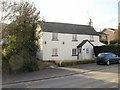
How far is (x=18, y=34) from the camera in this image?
3244cm

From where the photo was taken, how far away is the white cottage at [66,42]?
44591 millimetres

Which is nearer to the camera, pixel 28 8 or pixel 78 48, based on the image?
pixel 28 8

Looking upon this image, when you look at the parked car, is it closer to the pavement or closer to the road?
the pavement

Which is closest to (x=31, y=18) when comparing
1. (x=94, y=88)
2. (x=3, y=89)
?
(x=3, y=89)

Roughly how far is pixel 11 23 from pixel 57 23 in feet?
59.8

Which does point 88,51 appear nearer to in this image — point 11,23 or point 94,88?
point 11,23

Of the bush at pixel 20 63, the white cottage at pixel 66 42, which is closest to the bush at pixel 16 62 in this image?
the bush at pixel 20 63

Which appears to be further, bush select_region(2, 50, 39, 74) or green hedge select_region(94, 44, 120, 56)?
green hedge select_region(94, 44, 120, 56)

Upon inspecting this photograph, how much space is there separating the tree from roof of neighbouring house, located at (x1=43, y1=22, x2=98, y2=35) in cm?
1076

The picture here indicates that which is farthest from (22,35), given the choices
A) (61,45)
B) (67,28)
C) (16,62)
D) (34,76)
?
(67,28)

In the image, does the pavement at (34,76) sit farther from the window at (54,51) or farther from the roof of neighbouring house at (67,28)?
the roof of neighbouring house at (67,28)

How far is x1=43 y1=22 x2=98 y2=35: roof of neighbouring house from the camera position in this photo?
45844 mm

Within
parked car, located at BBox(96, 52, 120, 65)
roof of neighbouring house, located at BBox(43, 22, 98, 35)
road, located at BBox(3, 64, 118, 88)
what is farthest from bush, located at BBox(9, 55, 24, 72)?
roof of neighbouring house, located at BBox(43, 22, 98, 35)

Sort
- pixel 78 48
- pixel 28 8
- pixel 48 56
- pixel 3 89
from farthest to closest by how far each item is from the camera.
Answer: pixel 78 48
pixel 48 56
pixel 28 8
pixel 3 89
